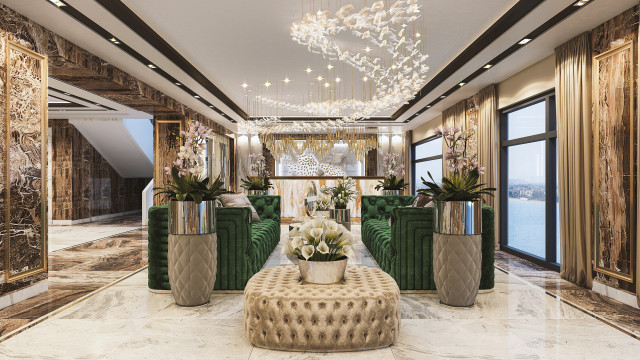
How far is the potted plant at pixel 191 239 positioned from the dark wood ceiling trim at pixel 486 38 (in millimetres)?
3749

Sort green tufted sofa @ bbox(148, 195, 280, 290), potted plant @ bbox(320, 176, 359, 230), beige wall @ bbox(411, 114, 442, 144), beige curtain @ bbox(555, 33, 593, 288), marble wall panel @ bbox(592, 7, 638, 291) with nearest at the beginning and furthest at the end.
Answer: marble wall panel @ bbox(592, 7, 638, 291)
green tufted sofa @ bbox(148, 195, 280, 290)
beige curtain @ bbox(555, 33, 593, 288)
potted plant @ bbox(320, 176, 359, 230)
beige wall @ bbox(411, 114, 442, 144)

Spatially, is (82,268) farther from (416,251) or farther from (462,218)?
(462,218)

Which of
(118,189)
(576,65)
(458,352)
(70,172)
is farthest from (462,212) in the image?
(118,189)

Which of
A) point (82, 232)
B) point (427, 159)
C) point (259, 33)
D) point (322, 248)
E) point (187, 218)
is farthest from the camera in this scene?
point (427, 159)

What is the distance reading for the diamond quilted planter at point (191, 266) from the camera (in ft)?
11.4

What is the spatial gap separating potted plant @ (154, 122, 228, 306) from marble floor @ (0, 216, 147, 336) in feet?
4.08

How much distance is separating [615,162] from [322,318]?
3628 millimetres

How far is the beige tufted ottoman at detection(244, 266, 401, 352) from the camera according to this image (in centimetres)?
253

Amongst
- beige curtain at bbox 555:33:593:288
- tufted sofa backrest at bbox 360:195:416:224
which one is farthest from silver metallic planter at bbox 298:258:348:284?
tufted sofa backrest at bbox 360:195:416:224

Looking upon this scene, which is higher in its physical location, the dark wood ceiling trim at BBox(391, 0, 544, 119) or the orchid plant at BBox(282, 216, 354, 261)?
the dark wood ceiling trim at BBox(391, 0, 544, 119)

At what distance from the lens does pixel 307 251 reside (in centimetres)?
271

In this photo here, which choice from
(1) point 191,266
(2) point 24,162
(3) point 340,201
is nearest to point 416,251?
(1) point 191,266

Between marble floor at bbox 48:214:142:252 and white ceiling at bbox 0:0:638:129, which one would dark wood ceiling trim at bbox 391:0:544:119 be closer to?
white ceiling at bbox 0:0:638:129

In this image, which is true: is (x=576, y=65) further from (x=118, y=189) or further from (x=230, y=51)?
(x=118, y=189)
